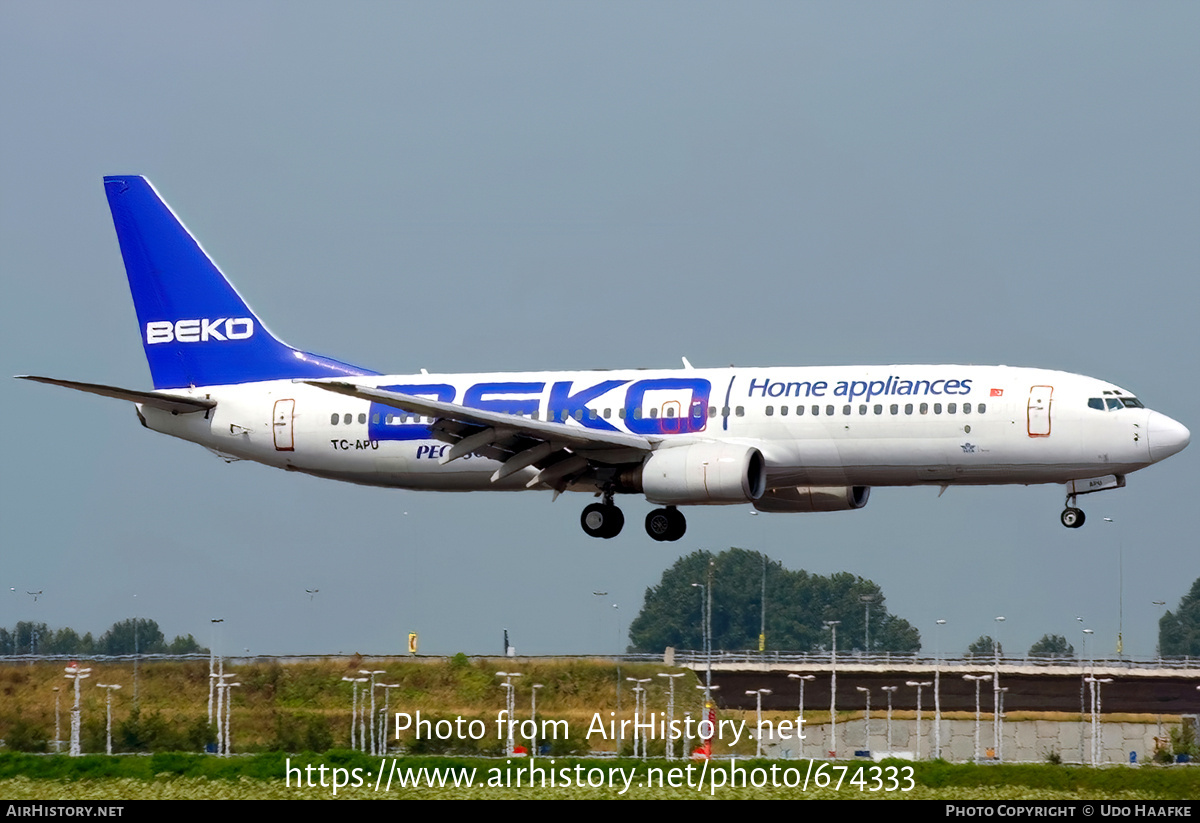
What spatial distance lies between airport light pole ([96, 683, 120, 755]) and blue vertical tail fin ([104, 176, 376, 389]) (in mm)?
15797

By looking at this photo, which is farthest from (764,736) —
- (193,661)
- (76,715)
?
(76,715)

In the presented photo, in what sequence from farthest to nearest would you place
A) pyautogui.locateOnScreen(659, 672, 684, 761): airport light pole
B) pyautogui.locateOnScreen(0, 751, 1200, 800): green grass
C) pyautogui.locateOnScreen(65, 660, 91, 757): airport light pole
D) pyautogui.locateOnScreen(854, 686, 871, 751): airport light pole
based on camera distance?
pyautogui.locateOnScreen(854, 686, 871, 751): airport light pole
pyautogui.locateOnScreen(659, 672, 684, 761): airport light pole
pyautogui.locateOnScreen(65, 660, 91, 757): airport light pole
pyautogui.locateOnScreen(0, 751, 1200, 800): green grass

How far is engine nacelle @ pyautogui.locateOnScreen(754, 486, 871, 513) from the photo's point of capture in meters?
52.2

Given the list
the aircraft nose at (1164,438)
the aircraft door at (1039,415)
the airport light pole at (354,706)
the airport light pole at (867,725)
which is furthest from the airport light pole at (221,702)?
the airport light pole at (867,725)

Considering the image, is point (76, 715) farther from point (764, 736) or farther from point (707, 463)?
point (764, 736)

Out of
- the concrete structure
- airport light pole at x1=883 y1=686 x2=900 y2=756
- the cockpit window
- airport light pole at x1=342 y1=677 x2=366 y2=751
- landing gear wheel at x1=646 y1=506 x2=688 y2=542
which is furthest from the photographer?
the concrete structure

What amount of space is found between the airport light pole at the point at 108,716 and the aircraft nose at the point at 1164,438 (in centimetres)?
2659

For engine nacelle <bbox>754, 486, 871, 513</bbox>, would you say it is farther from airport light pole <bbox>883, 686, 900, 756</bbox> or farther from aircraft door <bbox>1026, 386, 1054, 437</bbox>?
airport light pole <bbox>883, 686, 900, 756</bbox>

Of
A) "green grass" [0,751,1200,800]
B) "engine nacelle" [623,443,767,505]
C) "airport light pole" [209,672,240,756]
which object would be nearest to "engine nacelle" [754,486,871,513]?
"engine nacelle" [623,443,767,505]

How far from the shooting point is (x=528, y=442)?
1964 inches

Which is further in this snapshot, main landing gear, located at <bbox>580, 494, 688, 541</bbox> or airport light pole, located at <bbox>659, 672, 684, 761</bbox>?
main landing gear, located at <bbox>580, 494, 688, 541</bbox>

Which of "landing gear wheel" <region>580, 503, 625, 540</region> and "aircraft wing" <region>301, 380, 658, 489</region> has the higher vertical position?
"aircraft wing" <region>301, 380, 658, 489</region>

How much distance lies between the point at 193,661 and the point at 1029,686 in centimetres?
4114

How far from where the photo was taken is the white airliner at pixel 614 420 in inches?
1845
